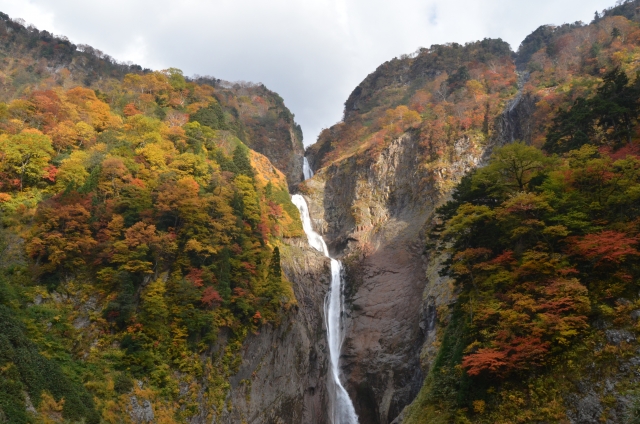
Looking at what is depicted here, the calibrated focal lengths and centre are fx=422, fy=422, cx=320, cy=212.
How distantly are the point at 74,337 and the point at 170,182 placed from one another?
12462mm

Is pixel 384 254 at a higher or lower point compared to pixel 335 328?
higher

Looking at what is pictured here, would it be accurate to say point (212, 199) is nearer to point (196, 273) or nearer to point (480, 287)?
point (196, 273)

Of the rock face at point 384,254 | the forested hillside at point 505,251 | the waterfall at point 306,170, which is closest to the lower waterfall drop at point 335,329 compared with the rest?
the rock face at point 384,254

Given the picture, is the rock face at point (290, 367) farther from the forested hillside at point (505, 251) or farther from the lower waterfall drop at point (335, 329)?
the forested hillside at point (505, 251)

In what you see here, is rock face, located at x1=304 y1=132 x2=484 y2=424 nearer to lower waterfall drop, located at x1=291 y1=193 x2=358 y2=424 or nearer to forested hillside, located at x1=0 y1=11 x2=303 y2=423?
lower waterfall drop, located at x1=291 y1=193 x2=358 y2=424

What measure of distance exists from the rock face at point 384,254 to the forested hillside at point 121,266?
995 centimetres

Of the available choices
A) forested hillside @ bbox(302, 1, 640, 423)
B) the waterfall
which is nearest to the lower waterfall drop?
forested hillside @ bbox(302, 1, 640, 423)

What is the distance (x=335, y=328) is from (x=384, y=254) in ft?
32.1

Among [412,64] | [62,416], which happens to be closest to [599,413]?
[62,416]

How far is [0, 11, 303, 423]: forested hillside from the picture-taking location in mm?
19312

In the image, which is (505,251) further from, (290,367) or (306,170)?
(306,170)

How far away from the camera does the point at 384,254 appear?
4597 centimetres

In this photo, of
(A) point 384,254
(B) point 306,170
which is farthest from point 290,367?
(B) point 306,170

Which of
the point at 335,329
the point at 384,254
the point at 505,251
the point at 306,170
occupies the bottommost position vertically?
the point at 335,329
